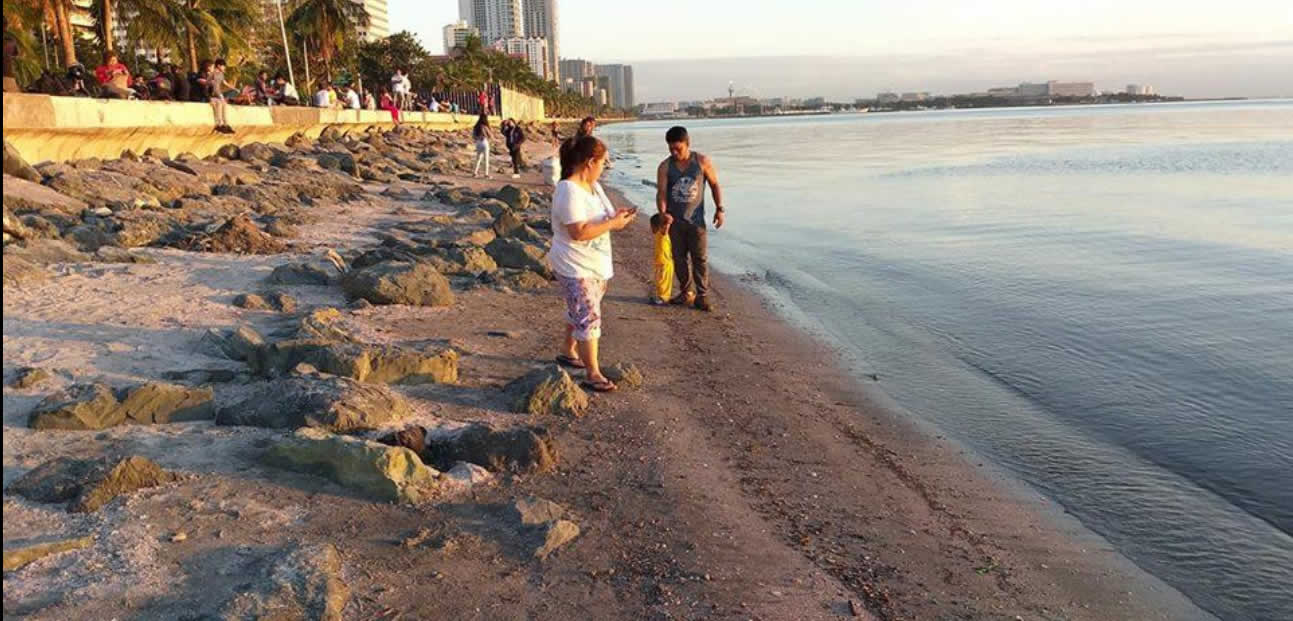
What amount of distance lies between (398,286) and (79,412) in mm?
3318

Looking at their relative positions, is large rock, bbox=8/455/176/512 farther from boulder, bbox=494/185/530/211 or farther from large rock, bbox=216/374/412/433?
boulder, bbox=494/185/530/211

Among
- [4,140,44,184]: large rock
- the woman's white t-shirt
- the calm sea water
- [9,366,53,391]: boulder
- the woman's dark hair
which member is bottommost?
the calm sea water

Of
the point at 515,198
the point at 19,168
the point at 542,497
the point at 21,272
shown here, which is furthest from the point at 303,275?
the point at 515,198

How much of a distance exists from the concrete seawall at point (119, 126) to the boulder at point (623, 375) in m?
9.19

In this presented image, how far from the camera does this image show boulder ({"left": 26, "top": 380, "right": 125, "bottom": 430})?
4445 millimetres

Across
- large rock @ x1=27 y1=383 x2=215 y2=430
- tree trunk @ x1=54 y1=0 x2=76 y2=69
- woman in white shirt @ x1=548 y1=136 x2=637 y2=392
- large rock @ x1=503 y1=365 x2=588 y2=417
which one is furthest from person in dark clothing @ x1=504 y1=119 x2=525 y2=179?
large rock @ x1=27 y1=383 x2=215 y2=430

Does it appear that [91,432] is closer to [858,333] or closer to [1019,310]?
[858,333]

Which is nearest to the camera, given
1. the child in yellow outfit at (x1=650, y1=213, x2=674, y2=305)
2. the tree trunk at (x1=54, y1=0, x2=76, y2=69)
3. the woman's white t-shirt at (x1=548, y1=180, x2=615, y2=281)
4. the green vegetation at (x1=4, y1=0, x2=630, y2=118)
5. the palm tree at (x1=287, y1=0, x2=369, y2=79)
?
the woman's white t-shirt at (x1=548, y1=180, x2=615, y2=281)

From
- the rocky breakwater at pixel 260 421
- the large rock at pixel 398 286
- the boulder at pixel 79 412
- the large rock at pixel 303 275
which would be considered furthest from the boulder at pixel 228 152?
the boulder at pixel 79 412

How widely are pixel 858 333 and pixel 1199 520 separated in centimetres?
436

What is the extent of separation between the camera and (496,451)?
4.49m

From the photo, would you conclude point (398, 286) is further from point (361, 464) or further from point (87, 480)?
point (87, 480)

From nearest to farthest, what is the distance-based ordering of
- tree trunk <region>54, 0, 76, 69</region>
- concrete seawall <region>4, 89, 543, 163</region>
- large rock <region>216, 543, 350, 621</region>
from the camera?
large rock <region>216, 543, 350, 621</region> → concrete seawall <region>4, 89, 543, 163</region> → tree trunk <region>54, 0, 76, 69</region>

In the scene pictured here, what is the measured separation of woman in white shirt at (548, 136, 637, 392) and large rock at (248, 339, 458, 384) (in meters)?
0.83
